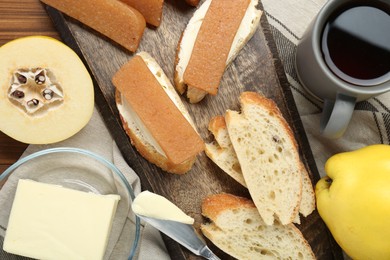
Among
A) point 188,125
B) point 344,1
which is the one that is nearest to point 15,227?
point 188,125

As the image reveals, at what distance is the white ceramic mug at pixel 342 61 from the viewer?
Answer: 1268 mm

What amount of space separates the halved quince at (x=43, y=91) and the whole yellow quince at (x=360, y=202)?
0.58m

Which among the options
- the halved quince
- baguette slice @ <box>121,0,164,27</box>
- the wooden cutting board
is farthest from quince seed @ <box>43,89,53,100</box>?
baguette slice @ <box>121,0,164,27</box>

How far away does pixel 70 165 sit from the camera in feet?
4.71

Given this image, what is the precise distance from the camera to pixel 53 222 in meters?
1.35

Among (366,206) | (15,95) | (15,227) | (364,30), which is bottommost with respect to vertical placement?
(15,227)

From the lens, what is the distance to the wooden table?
143 cm

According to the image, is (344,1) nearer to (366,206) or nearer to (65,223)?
(366,206)

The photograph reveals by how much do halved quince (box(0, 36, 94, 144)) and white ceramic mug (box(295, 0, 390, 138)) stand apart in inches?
19.6

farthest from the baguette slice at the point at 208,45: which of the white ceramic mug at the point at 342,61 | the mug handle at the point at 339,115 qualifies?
the mug handle at the point at 339,115

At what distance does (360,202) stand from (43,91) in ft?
2.42

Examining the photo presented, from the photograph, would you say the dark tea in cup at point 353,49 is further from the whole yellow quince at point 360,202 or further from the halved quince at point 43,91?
the halved quince at point 43,91

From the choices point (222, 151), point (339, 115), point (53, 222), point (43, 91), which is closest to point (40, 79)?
point (43, 91)

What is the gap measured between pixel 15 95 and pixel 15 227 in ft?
0.98
